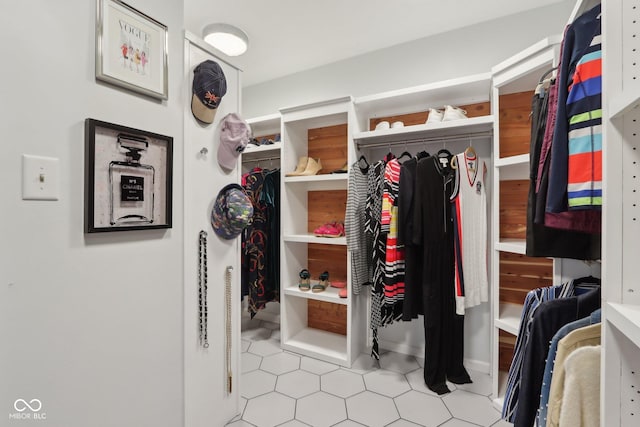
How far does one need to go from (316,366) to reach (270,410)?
22.8 inches

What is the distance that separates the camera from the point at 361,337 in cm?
245

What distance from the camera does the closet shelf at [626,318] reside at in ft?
1.67

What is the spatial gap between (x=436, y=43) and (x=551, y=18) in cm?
71

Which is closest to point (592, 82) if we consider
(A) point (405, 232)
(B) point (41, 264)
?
(A) point (405, 232)

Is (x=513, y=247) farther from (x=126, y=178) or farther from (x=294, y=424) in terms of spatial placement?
(x=126, y=178)

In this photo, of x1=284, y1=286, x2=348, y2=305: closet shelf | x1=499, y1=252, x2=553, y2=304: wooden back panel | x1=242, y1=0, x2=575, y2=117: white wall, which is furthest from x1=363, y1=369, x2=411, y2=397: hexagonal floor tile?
x1=242, y1=0, x2=575, y2=117: white wall

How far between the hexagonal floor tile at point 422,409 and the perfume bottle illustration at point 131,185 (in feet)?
5.56

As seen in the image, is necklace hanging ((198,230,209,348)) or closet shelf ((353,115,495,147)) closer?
necklace hanging ((198,230,209,348))

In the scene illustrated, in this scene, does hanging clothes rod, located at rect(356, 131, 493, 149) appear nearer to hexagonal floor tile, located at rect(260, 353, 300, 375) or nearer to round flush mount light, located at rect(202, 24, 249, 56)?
round flush mount light, located at rect(202, 24, 249, 56)

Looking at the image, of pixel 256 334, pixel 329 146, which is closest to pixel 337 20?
pixel 329 146

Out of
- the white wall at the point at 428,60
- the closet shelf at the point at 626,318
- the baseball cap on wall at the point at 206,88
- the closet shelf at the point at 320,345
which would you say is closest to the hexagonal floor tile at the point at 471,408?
the closet shelf at the point at 320,345

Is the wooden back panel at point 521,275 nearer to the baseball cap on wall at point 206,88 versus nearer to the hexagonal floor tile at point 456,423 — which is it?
the hexagonal floor tile at point 456,423

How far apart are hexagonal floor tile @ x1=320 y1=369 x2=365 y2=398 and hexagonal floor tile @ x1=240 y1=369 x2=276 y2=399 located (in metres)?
0.35

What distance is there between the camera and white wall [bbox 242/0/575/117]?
79.2 inches
